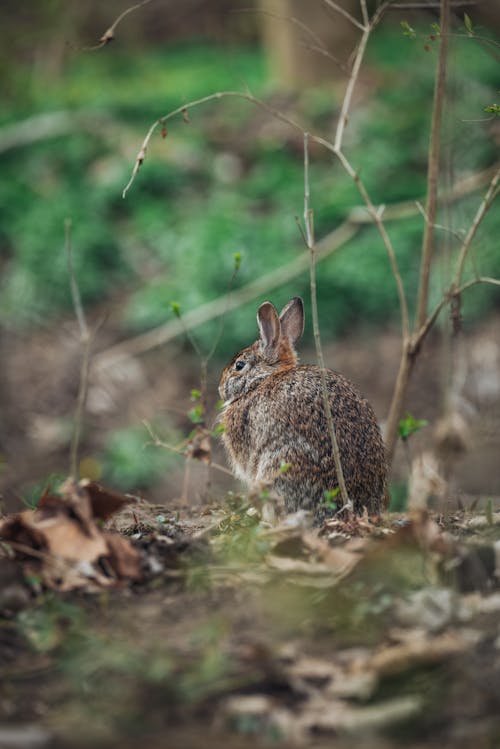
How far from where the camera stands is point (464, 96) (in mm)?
5516

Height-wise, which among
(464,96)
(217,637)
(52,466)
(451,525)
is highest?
(464,96)

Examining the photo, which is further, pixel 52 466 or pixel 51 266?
pixel 51 266

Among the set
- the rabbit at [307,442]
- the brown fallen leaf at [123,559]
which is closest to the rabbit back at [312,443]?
the rabbit at [307,442]

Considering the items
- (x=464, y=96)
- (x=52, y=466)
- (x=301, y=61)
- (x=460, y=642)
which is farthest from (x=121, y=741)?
(x=301, y=61)

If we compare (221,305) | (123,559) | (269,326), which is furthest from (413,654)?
(221,305)

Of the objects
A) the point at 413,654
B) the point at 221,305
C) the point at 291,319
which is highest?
the point at 291,319

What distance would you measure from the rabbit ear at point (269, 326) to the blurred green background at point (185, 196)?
3.00 metres

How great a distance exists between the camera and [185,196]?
38.7 feet

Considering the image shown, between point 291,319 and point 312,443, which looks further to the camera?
point 291,319

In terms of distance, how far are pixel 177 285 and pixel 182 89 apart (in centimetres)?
544

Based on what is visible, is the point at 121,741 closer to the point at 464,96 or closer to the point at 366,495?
the point at 366,495

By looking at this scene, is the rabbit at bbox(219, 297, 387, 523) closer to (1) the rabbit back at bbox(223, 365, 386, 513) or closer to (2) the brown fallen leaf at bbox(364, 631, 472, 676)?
(1) the rabbit back at bbox(223, 365, 386, 513)

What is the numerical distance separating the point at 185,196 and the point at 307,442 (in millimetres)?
7705

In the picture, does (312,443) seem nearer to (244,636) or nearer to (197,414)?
(197,414)
